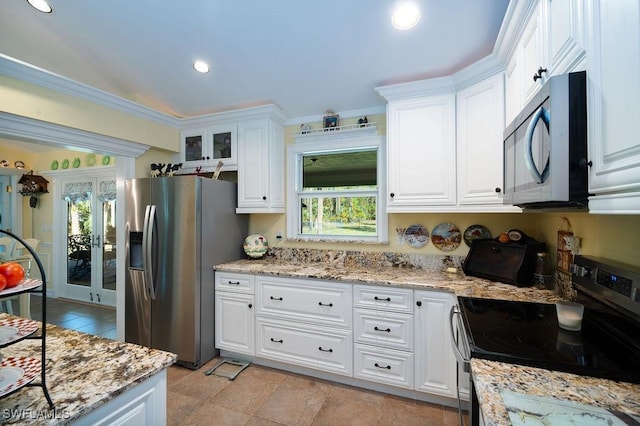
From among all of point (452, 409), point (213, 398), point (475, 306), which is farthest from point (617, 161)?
point (213, 398)

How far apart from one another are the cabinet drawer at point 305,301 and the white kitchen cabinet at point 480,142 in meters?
1.18

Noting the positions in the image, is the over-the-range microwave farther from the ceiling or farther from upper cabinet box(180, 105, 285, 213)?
upper cabinet box(180, 105, 285, 213)

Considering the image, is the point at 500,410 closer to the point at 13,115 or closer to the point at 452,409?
the point at 452,409

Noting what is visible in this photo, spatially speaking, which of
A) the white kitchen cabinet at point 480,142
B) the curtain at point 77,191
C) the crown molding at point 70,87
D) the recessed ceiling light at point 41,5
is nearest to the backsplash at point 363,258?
the white kitchen cabinet at point 480,142

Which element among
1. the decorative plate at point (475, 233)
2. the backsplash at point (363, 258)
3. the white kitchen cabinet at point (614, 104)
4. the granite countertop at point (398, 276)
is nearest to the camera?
the white kitchen cabinet at point (614, 104)

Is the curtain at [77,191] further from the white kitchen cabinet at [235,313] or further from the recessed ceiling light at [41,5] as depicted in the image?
the white kitchen cabinet at [235,313]

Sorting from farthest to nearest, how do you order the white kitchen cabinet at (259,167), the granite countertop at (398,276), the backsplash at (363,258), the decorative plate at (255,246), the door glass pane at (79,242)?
1. the door glass pane at (79,242)
2. the decorative plate at (255,246)
3. the white kitchen cabinet at (259,167)
4. the backsplash at (363,258)
5. the granite countertop at (398,276)

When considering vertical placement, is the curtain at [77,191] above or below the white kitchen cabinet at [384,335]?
above

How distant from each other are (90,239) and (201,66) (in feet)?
11.9

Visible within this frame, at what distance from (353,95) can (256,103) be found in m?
1.00

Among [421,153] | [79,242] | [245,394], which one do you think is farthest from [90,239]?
[421,153]

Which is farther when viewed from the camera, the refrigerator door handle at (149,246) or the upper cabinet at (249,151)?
the upper cabinet at (249,151)

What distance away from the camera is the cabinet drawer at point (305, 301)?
88.7 inches

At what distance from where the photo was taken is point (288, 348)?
2434 millimetres
